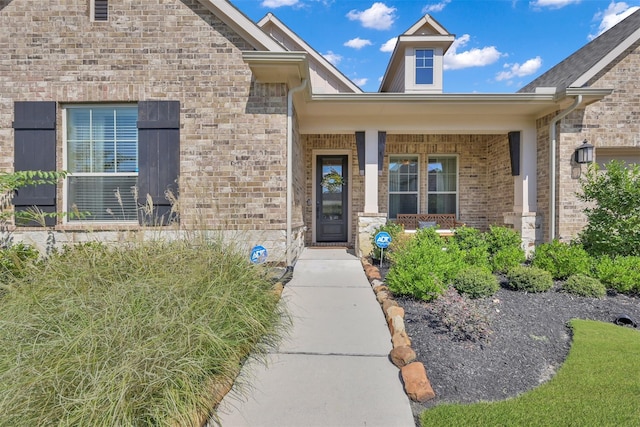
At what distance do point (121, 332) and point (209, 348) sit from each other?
1.94ft

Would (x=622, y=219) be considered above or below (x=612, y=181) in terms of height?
below

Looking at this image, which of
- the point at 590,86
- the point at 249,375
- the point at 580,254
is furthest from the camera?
the point at 590,86

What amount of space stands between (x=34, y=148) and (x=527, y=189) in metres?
9.06

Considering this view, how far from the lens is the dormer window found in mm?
8578

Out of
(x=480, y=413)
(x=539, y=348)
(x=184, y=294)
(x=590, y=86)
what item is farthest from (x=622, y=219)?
(x=184, y=294)

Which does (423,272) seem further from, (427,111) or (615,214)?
(427,111)

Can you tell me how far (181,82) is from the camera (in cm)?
528

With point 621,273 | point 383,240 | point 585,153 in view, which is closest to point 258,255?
point 383,240

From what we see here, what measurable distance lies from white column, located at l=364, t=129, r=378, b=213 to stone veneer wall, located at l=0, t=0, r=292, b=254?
6.82 feet

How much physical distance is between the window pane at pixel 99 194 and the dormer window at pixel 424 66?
23.7 ft

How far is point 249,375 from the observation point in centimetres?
258

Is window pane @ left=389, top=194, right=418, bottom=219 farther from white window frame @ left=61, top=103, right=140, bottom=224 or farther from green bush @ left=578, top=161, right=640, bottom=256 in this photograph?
white window frame @ left=61, top=103, right=140, bottom=224

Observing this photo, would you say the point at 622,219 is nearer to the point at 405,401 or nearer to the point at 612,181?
the point at 612,181

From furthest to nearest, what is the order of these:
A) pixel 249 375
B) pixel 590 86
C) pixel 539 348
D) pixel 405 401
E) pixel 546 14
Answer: pixel 546 14 < pixel 590 86 < pixel 539 348 < pixel 249 375 < pixel 405 401
